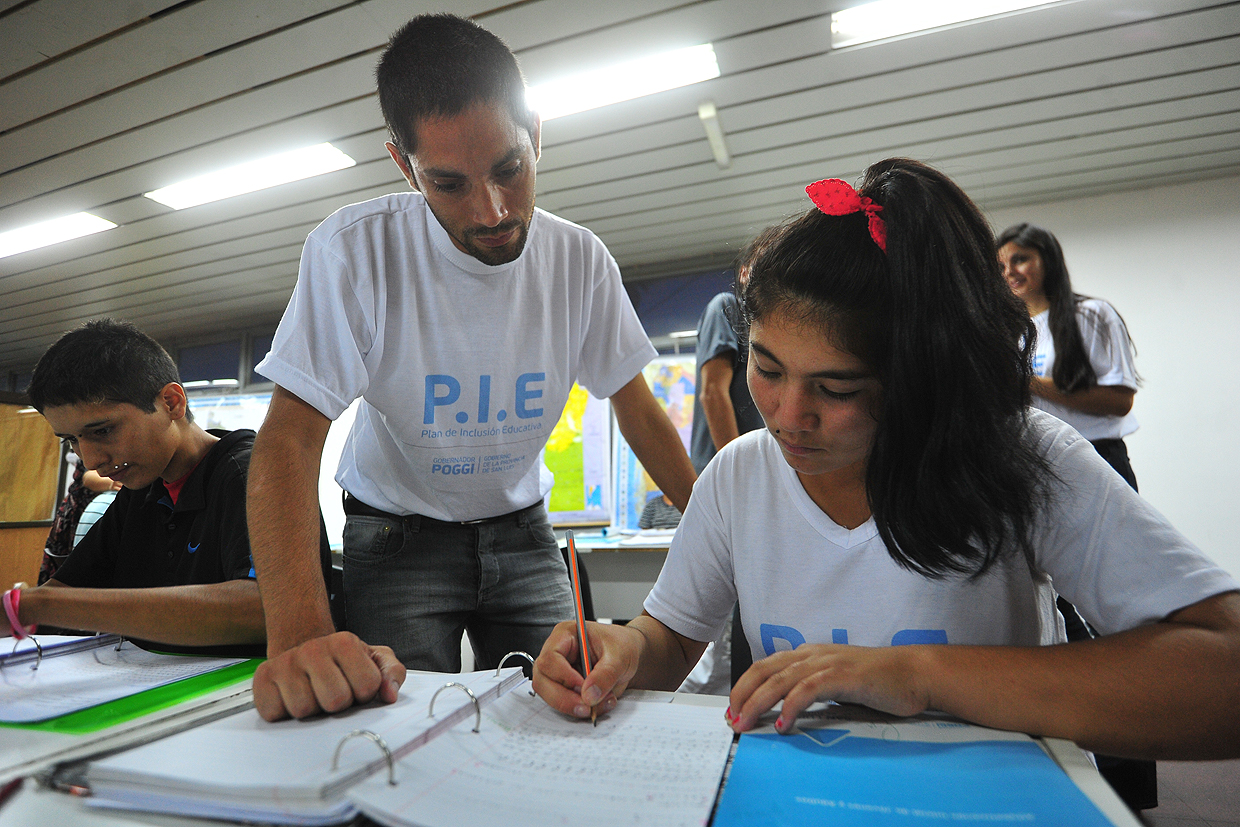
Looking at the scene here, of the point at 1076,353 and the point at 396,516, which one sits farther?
the point at 1076,353

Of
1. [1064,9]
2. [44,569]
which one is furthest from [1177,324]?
[44,569]

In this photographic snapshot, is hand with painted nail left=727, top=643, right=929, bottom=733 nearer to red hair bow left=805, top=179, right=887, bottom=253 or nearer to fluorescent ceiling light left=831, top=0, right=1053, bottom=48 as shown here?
red hair bow left=805, top=179, right=887, bottom=253

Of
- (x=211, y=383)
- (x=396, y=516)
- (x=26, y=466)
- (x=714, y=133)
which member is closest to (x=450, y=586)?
(x=396, y=516)

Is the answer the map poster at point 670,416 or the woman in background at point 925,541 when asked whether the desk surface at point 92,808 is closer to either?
the woman in background at point 925,541

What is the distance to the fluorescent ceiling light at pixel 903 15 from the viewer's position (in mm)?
2264

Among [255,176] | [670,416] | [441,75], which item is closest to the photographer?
[441,75]

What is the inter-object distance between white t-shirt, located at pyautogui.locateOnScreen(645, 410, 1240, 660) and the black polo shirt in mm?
725

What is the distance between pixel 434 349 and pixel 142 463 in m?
0.76

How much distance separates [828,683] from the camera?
65 cm

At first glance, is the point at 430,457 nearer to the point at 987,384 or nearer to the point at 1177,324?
the point at 987,384

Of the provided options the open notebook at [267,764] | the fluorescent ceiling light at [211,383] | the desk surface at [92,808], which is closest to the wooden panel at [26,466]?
the fluorescent ceiling light at [211,383]

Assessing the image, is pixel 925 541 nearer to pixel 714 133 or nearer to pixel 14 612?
pixel 14 612

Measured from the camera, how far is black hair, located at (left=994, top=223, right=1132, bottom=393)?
209cm

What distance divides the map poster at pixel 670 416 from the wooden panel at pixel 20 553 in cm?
298
